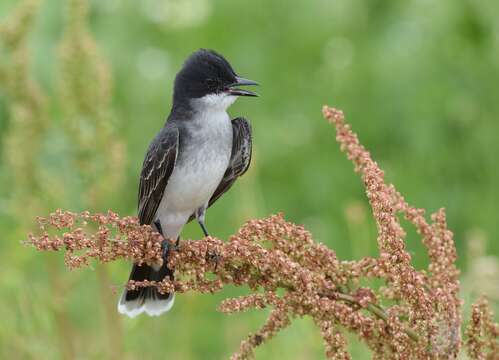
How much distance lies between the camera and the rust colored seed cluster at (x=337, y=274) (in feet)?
10.3

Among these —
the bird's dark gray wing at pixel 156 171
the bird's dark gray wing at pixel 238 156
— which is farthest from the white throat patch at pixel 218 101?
the bird's dark gray wing at pixel 156 171

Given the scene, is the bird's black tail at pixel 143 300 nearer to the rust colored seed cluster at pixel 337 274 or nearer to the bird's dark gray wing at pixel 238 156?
the bird's dark gray wing at pixel 238 156

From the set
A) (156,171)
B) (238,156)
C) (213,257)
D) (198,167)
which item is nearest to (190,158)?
(198,167)

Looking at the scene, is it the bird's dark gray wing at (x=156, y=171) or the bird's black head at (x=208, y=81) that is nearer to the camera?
the bird's dark gray wing at (x=156, y=171)

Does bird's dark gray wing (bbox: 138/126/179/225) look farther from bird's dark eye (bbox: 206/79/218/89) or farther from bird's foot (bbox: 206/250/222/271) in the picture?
bird's foot (bbox: 206/250/222/271)

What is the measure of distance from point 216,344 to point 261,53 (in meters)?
2.83

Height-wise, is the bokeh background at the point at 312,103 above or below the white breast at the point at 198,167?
above

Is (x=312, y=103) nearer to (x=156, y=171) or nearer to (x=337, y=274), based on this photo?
(x=156, y=171)

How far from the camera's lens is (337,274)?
3391 mm

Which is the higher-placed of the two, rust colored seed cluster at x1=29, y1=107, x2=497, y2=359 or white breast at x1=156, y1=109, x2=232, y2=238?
white breast at x1=156, y1=109, x2=232, y2=238

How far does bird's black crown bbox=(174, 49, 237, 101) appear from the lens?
5.64m

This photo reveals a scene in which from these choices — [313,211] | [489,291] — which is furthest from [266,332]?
[313,211]

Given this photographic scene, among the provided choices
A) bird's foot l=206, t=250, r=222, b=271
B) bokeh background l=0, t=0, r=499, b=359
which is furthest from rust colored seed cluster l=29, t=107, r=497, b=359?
bokeh background l=0, t=0, r=499, b=359

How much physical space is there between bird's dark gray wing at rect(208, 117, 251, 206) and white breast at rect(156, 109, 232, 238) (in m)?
0.06
